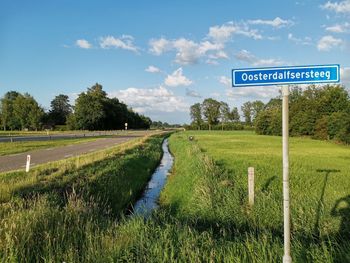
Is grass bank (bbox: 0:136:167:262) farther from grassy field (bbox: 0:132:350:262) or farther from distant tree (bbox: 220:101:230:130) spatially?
distant tree (bbox: 220:101:230:130)

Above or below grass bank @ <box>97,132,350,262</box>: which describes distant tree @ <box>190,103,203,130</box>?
above

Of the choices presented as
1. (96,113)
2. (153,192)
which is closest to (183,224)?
(153,192)

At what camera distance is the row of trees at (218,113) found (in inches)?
6649

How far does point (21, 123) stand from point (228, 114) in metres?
93.0

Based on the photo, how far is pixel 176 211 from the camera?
532 inches

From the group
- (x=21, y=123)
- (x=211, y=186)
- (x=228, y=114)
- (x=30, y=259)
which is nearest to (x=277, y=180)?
(x=211, y=186)

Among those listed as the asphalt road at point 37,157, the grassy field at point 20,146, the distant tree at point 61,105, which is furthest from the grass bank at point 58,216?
the distant tree at point 61,105

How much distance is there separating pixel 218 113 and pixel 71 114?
7265cm

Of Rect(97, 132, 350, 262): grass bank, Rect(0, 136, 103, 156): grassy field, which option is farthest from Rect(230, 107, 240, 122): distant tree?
Rect(97, 132, 350, 262): grass bank

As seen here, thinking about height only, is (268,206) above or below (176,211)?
above

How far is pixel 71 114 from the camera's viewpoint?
126 metres

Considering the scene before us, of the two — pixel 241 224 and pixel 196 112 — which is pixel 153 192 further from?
pixel 196 112

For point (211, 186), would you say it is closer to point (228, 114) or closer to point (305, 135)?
point (305, 135)

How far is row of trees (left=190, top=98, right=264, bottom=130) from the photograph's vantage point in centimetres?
16888
